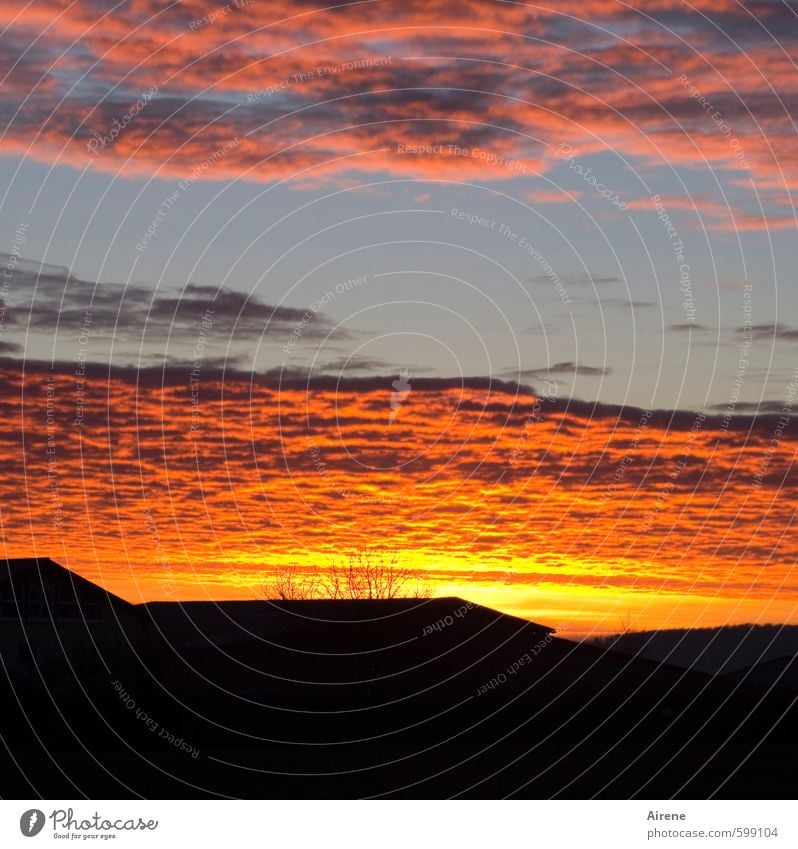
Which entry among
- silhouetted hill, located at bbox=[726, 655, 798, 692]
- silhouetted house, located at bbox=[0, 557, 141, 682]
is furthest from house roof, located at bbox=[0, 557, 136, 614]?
silhouetted hill, located at bbox=[726, 655, 798, 692]

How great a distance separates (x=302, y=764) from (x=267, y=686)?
41.7 feet

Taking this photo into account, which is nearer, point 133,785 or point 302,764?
point 133,785

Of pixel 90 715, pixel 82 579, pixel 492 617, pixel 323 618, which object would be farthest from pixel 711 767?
pixel 82 579

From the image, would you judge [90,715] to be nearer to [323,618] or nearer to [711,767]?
[323,618]

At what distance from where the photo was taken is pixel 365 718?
55250 mm

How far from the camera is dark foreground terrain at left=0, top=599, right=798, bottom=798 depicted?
40.2 meters

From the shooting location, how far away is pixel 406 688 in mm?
58156

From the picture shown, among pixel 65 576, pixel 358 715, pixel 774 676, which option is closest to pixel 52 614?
pixel 65 576

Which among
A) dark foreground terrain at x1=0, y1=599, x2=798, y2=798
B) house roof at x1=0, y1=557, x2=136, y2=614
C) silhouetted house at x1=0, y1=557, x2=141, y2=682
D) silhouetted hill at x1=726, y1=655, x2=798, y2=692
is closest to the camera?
dark foreground terrain at x1=0, y1=599, x2=798, y2=798

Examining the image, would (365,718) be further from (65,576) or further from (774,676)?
(774,676)

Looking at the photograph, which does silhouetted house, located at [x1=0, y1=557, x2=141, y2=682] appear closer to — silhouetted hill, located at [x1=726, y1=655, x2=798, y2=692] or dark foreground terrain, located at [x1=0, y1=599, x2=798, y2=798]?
dark foreground terrain, located at [x1=0, y1=599, x2=798, y2=798]

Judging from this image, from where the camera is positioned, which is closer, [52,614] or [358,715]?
[358,715]

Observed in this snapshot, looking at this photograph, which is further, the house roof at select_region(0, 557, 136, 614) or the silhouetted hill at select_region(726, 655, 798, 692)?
the silhouetted hill at select_region(726, 655, 798, 692)

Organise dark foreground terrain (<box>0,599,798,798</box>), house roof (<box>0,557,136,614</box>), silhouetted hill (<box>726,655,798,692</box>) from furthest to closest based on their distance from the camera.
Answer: silhouetted hill (<box>726,655,798,692</box>) < house roof (<box>0,557,136,614</box>) < dark foreground terrain (<box>0,599,798,798</box>)
